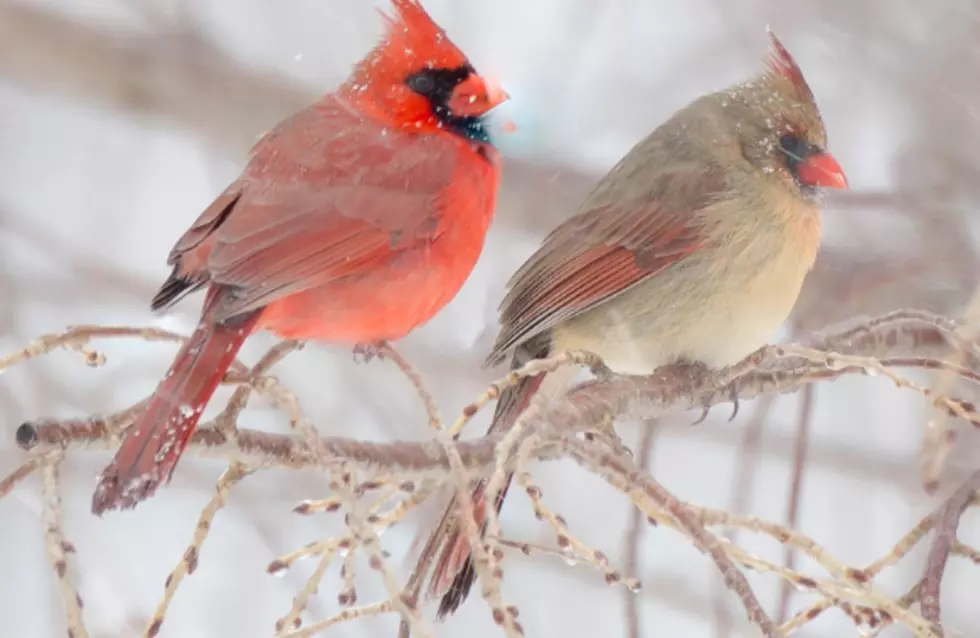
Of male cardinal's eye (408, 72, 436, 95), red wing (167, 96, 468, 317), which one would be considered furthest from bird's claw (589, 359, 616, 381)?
male cardinal's eye (408, 72, 436, 95)

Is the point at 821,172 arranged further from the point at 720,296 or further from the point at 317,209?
the point at 317,209

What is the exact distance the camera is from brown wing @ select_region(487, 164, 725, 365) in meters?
1.97

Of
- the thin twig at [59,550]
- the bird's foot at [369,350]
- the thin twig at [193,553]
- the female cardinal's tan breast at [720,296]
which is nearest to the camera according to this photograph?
the thin twig at [59,550]

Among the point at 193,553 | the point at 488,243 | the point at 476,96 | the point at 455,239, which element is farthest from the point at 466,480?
the point at 488,243

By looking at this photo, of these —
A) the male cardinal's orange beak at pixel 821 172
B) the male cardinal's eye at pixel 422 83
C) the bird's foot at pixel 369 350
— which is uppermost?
the male cardinal's orange beak at pixel 821 172

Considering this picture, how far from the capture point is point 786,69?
6.32 ft

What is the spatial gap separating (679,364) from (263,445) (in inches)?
34.5

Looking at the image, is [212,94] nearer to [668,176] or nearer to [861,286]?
[668,176]

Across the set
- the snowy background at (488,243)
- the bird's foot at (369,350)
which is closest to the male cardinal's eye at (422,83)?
the bird's foot at (369,350)

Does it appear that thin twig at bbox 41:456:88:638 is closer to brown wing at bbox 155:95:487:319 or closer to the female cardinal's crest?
brown wing at bbox 155:95:487:319

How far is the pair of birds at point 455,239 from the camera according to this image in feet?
4.33

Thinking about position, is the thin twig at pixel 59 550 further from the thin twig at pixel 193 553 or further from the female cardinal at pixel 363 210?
the female cardinal at pixel 363 210

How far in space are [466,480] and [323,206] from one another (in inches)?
18.5

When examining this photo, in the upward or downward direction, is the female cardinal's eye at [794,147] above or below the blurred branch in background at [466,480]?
above
